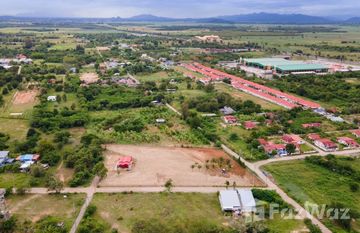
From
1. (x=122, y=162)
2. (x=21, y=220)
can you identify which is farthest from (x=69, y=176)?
(x=21, y=220)

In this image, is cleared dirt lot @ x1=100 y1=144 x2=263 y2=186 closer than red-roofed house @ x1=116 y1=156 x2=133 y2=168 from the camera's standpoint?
Yes

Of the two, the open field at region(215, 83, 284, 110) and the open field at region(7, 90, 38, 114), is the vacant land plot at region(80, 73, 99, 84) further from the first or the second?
the open field at region(215, 83, 284, 110)

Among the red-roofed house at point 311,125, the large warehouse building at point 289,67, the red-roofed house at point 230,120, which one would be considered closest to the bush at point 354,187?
the red-roofed house at point 311,125

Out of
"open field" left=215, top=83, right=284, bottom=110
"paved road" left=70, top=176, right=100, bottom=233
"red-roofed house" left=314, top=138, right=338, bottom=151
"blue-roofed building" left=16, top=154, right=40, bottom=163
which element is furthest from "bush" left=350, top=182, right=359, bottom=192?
"blue-roofed building" left=16, top=154, right=40, bottom=163

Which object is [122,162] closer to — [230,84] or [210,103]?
[210,103]

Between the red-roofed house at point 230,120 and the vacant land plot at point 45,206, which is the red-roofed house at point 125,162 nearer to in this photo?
the vacant land plot at point 45,206

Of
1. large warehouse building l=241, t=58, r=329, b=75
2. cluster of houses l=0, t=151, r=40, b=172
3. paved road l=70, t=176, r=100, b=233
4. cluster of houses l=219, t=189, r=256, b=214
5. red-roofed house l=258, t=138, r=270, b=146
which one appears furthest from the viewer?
large warehouse building l=241, t=58, r=329, b=75

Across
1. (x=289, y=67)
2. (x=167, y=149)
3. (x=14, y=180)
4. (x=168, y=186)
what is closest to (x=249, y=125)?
(x=167, y=149)

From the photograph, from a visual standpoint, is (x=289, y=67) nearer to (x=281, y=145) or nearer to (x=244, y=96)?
(x=244, y=96)
